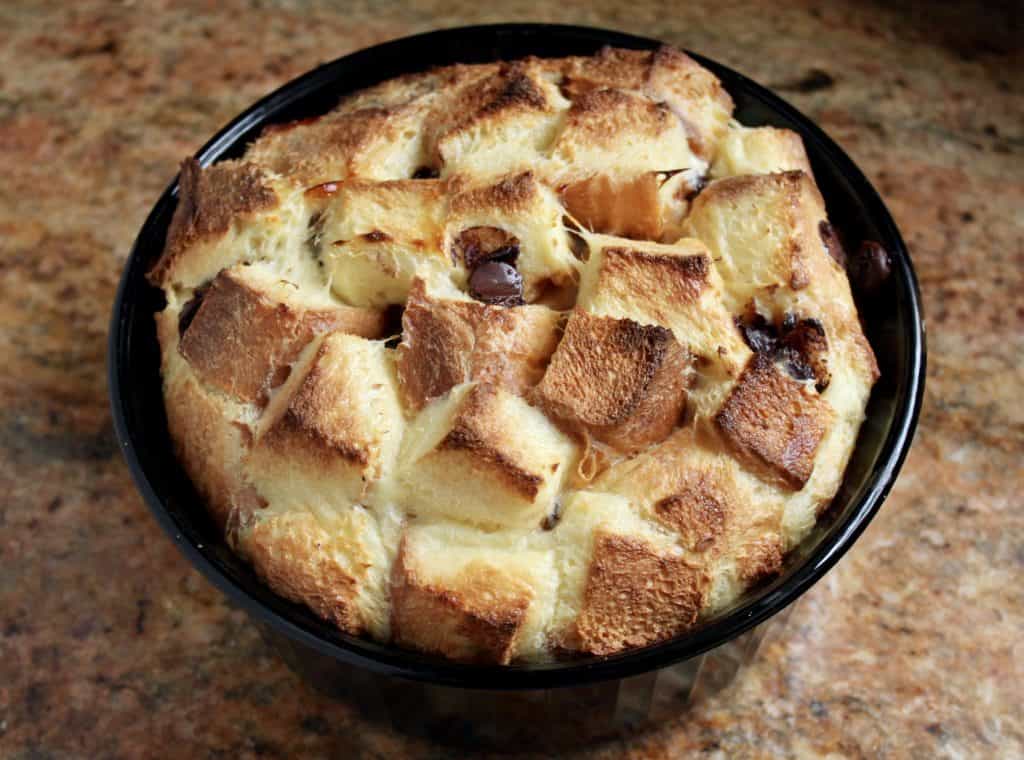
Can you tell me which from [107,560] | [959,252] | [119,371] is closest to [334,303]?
[119,371]

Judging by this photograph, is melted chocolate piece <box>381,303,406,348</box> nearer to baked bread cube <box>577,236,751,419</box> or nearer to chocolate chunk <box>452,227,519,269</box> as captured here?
chocolate chunk <box>452,227,519,269</box>

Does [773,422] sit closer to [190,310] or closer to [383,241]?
[383,241]

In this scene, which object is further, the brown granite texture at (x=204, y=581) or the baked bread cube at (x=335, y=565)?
the brown granite texture at (x=204, y=581)

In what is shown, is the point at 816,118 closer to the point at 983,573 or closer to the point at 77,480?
the point at 983,573

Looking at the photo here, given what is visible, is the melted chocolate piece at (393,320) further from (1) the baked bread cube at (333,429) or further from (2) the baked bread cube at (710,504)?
(2) the baked bread cube at (710,504)

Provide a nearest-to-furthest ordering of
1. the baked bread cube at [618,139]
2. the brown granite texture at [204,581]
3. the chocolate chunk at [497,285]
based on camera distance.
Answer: the chocolate chunk at [497,285], the baked bread cube at [618,139], the brown granite texture at [204,581]

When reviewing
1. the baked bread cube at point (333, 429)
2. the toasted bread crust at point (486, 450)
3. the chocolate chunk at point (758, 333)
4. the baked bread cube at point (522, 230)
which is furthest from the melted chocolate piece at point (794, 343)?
the baked bread cube at point (333, 429)

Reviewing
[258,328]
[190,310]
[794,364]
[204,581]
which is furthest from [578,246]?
[204,581]

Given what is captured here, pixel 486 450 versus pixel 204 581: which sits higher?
pixel 486 450

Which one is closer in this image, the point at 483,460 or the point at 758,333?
the point at 483,460
